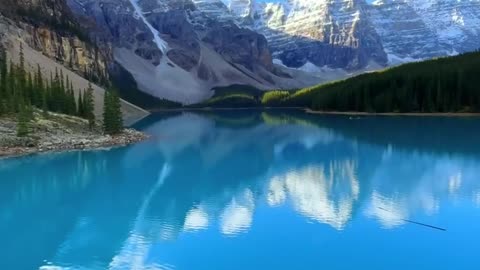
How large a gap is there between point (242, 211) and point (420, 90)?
312 feet

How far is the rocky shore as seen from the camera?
50.3 metres

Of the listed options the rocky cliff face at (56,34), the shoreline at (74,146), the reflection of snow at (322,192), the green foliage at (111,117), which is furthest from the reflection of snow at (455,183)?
the rocky cliff face at (56,34)

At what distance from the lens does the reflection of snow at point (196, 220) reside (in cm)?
2352

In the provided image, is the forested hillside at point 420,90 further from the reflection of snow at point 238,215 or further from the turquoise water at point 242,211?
the reflection of snow at point 238,215

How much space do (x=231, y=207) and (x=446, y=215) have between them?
10126 millimetres

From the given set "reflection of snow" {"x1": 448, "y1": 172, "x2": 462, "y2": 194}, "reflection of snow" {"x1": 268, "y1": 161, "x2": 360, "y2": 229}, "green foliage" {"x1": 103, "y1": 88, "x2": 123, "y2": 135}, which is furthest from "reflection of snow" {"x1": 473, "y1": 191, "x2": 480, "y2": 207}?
"green foliage" {"x1": 103, "y1": 88, "x2": 123, "y2": 135}

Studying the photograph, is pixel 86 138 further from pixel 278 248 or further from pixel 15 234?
pixel 278 248

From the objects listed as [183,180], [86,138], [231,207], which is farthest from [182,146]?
[231,207]

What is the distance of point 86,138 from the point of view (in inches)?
2287

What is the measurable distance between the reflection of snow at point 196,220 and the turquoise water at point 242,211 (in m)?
0.09

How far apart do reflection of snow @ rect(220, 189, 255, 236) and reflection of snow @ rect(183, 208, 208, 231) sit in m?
0.82

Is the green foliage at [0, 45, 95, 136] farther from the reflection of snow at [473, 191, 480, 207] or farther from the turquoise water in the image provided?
the reflection of snow at [473, 191, 480, 207]

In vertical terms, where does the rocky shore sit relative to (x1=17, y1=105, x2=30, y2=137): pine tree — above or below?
below

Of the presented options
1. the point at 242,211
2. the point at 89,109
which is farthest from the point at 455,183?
the point at 89,109
